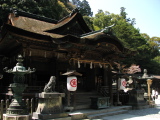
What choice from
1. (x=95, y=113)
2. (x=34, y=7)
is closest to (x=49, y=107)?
(x=95, y=113)

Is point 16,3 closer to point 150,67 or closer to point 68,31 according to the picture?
point 68,31

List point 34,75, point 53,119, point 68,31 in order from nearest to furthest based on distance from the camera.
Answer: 1. point 53,119
2. point 34,75
3. point 68,31

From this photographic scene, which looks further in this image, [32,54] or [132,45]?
[132,45]

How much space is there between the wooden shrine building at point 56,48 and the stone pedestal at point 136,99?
2.05 meters

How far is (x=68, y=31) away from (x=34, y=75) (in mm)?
4672

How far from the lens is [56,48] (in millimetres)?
12242

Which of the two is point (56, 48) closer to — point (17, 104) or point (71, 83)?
point (71, 83)

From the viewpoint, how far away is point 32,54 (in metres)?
12.3

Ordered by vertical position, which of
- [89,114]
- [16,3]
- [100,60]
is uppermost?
[16,3]

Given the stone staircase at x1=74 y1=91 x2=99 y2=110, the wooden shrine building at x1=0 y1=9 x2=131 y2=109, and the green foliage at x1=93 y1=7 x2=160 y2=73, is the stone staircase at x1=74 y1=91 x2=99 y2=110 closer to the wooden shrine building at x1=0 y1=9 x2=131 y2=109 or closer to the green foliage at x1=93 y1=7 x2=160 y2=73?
the wooden shrine building at x1=0 y1=9 x2=131 y2=109

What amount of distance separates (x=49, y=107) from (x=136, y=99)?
848 cm

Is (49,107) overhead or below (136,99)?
overhead

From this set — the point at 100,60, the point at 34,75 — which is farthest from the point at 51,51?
the point at 100,60

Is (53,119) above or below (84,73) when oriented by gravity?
below
